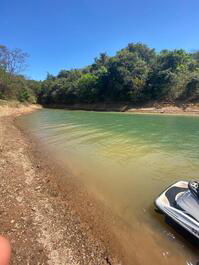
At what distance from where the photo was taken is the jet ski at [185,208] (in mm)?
3453

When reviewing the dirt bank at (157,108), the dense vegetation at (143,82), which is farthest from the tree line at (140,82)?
the dirt bank at (157,108)

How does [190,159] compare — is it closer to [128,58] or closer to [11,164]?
[11,164]

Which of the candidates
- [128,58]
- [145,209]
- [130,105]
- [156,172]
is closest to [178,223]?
[145,209]

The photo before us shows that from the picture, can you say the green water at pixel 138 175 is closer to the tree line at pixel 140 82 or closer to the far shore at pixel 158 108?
the far shore at pixel 158 108

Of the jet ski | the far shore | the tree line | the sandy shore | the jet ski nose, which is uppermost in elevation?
the tree line

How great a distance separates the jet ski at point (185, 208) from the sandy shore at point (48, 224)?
1.33 m

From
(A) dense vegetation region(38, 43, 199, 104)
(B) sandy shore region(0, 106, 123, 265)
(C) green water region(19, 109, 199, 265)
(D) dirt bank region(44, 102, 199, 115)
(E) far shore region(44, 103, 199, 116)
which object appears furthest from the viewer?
(A) dense vegetation region(38, 43, 199, 104)

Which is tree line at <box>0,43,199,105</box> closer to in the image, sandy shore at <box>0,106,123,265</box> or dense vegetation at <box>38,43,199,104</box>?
dense vegetation at <box>38,43,199,104</box>

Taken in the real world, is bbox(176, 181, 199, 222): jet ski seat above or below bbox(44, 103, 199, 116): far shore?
below

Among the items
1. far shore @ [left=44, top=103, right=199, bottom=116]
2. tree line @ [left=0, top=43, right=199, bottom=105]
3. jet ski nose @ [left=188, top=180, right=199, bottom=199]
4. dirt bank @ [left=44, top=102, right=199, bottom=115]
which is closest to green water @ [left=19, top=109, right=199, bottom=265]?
jet ski nose @ [left=188, top=180, right=199, bottom=199]

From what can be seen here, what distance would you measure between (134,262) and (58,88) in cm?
5683

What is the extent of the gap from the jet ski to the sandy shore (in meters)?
1.33

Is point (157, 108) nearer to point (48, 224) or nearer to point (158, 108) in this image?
point (158, 108)

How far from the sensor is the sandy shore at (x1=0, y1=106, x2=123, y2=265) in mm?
3100
